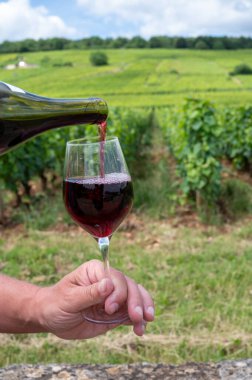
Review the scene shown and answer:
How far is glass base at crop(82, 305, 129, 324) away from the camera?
1.68 metres

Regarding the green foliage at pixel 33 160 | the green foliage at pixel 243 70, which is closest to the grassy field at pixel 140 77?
the green foliage at pixel 243 70

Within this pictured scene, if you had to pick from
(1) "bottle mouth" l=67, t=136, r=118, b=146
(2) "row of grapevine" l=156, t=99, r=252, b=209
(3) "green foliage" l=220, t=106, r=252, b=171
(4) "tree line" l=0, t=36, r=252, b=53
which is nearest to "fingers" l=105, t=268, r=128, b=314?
(1) "bottle mouth" l=67, t=136, r=118, b=146

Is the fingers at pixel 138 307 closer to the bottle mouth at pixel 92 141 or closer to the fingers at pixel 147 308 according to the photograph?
the fingers at pixel 147 308

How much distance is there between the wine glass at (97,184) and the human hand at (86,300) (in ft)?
0.23

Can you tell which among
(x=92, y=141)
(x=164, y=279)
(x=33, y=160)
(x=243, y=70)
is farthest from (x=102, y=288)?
(x=243, y=70)

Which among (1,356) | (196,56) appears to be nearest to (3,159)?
(1,356)

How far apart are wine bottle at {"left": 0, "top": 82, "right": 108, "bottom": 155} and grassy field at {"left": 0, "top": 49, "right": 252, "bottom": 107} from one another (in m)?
23.6

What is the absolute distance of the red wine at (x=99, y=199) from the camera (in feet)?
5.26

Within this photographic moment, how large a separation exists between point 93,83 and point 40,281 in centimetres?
3323

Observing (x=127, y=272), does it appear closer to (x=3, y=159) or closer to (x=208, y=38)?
(x=3, y=159)

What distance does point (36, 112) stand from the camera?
5.25ft

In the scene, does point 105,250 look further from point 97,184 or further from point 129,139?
point 129,139

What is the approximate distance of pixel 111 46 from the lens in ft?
196

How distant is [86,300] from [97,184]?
0.34 m
